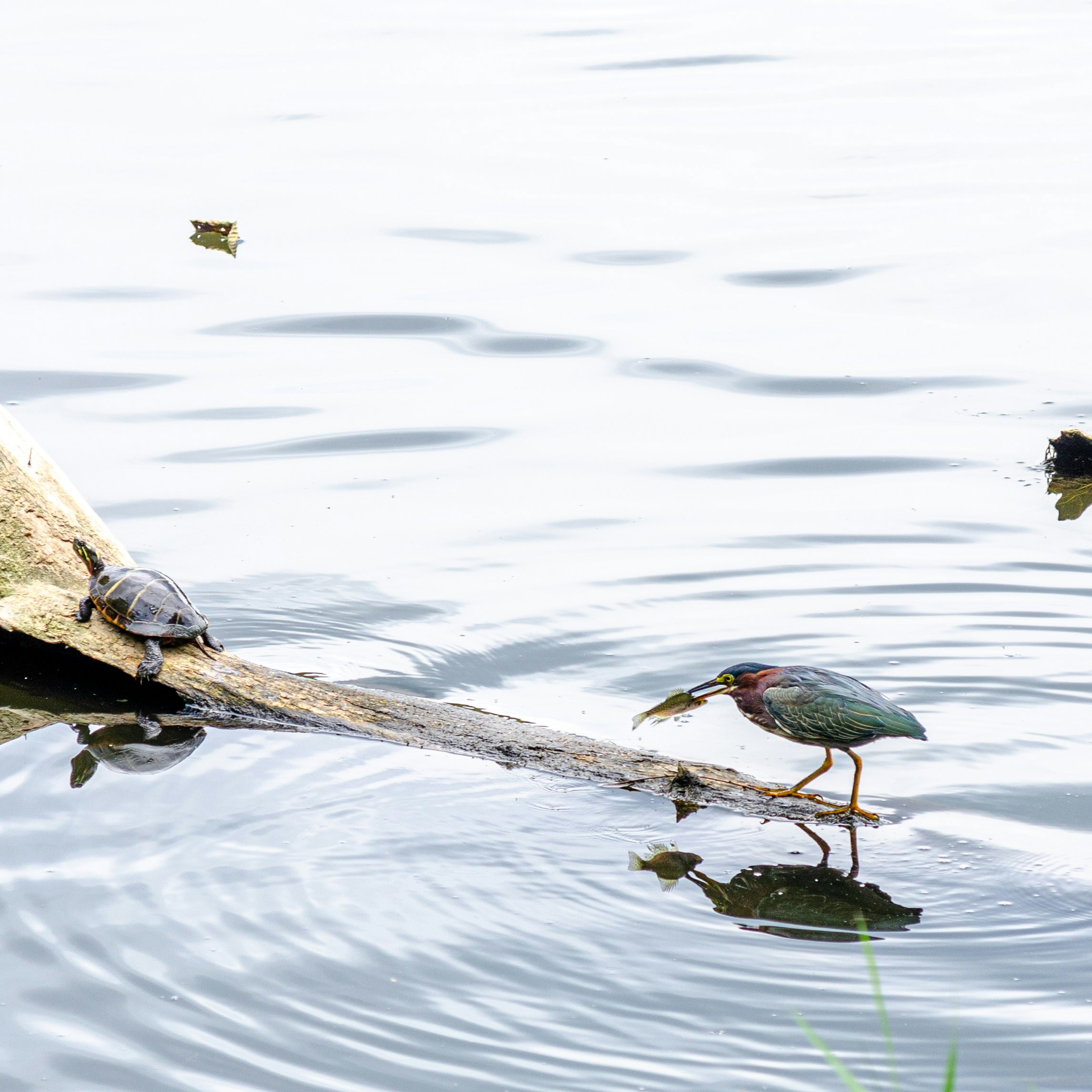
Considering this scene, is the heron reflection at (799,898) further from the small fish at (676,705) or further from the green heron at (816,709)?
the small fish at (676,705)

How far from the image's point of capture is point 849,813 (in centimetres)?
547

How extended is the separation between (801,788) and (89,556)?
3146 millimetres

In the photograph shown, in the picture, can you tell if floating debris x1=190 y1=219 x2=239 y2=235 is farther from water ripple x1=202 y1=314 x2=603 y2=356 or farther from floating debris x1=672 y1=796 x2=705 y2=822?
floating debris x1=672 y1=796 x2=705 y2=822

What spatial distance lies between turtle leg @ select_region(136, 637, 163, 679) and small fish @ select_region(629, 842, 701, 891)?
212cm

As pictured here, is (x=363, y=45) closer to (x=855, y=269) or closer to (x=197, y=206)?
(x=197, y=206)

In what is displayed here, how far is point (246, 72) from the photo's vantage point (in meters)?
23.4

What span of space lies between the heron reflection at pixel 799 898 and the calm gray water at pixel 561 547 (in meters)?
0.02

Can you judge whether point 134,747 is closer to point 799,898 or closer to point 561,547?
point 799,898

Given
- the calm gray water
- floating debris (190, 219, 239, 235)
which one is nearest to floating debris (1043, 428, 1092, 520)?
the calm gray water

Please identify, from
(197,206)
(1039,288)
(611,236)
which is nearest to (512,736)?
(1039,288)

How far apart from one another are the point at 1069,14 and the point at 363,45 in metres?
12.6

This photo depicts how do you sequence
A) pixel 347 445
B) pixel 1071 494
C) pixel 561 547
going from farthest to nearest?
pixel 347 445 < pixel 1071 494 < pixel 561 547

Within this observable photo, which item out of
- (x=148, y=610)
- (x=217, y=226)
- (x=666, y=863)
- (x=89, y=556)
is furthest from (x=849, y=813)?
(x=217, y=226)

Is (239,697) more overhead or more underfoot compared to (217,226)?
more underfoot
